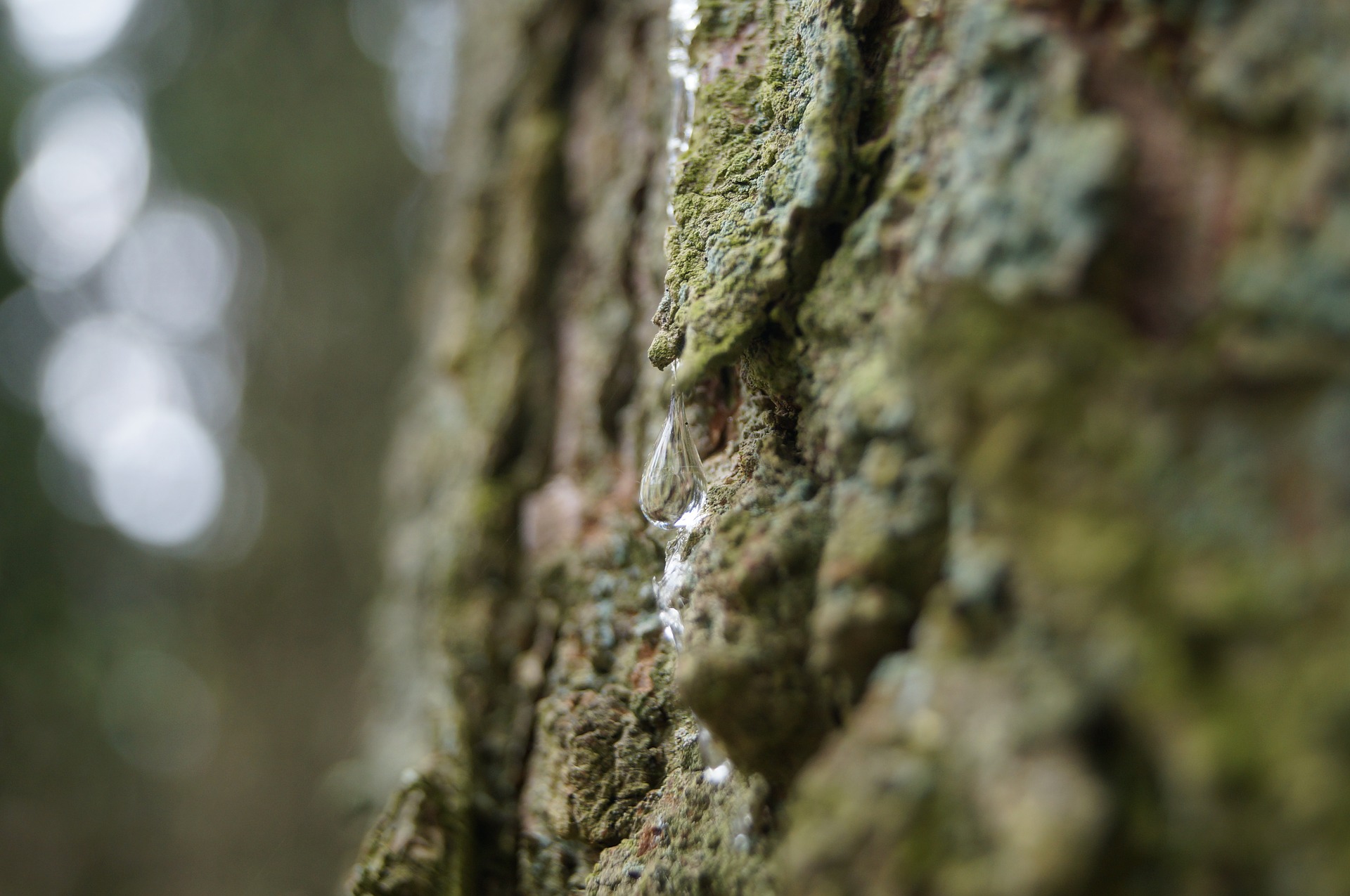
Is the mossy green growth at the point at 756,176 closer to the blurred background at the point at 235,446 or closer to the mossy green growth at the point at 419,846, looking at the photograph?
the mossy green growth at the point at 419,846

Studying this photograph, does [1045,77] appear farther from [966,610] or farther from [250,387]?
[250,387]

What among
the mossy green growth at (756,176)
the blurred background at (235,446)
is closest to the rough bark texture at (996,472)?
the mossy green growth at (756,176)

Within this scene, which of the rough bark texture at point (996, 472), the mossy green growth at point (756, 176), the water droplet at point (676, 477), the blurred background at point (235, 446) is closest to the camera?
the rough bark texture at point (996, 472)

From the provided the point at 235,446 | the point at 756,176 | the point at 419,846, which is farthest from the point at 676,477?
the point at 235,446

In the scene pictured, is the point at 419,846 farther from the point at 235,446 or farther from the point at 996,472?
the point at 235,446

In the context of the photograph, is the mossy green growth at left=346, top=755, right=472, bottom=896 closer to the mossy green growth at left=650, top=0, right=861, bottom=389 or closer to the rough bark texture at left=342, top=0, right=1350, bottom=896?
the rough bark texture at left=342, top=0, right=1350, bottom=896

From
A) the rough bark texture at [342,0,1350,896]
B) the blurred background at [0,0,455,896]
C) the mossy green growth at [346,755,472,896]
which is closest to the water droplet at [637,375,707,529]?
the rough bark texture at [342,0,1350,896]
